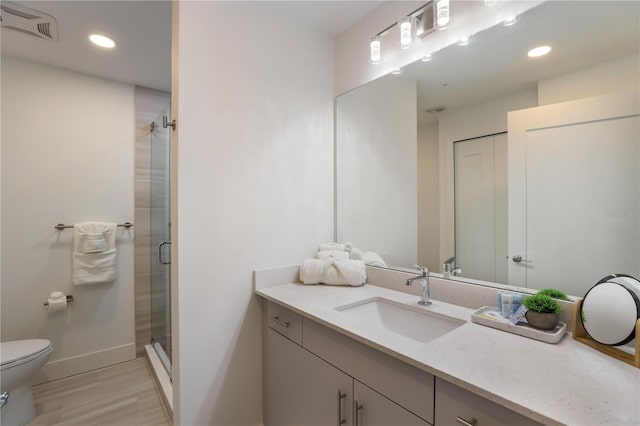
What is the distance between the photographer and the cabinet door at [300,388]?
111 cm

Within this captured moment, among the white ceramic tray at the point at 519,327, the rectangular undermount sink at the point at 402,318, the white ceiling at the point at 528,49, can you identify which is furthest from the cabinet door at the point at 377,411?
the white ceiling at the point at 528,49

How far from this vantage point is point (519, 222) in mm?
1175

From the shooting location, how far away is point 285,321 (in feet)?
4.71

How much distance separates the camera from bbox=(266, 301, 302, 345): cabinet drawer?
1.35 meters

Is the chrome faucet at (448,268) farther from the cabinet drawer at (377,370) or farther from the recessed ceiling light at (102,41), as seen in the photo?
the recessed ceiling light at (102,41)

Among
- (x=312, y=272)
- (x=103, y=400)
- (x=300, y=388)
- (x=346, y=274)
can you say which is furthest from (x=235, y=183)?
(x=103, y=400)

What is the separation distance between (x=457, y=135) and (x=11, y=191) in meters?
3.06

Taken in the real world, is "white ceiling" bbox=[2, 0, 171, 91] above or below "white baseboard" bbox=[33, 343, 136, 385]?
above

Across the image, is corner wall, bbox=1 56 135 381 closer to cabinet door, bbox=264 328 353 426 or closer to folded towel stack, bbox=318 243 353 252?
cabinet door, bbox=264 328 353 426

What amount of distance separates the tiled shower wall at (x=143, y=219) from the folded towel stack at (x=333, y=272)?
1747 mm

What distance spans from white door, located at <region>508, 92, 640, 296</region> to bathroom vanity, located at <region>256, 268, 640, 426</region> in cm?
30

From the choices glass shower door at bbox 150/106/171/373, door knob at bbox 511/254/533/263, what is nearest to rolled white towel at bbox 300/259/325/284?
door knob at bbox 511/254/533/263

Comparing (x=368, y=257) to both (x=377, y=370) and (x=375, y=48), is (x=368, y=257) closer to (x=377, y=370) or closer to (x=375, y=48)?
(x=377, y=370)

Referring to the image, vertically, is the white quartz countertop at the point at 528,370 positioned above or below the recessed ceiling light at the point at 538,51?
below
